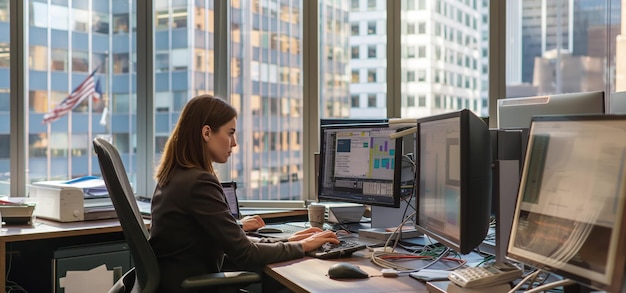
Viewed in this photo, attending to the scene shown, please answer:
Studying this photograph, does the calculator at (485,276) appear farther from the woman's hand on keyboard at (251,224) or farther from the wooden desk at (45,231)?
the wooden desk at (45,231)

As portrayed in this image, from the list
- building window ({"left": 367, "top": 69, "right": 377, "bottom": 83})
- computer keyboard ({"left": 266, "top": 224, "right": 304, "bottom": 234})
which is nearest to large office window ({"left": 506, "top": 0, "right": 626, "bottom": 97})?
building window ({"left": 367, "top": 69, "right": 377, "bottom": 83})

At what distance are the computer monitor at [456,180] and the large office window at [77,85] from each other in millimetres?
2579

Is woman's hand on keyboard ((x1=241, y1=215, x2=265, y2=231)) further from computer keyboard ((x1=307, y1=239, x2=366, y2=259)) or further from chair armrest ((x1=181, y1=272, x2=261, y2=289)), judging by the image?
chair armrest ((x1=181, y1=272, x2=261, y2=289))

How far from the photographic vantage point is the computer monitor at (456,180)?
5.27ft

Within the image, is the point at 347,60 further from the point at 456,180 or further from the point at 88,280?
the point at 456,180

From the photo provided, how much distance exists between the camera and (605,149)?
117cm

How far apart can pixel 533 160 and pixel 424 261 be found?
0.76 metres

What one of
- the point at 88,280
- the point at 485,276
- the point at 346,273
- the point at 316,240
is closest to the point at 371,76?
the point at 316,240

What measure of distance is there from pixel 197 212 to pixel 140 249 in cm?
21

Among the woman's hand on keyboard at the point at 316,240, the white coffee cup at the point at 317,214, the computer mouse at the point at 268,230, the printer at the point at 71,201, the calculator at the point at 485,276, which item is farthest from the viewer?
the printer at the point at 71,201

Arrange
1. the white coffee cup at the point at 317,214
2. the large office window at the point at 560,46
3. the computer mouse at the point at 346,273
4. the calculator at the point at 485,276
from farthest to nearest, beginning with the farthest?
the large office window at the point at 560,46 → the white coffee cup at the point at 317,214 → the computer mouse at the point at 346,273 → the calculator at the point at 485,276

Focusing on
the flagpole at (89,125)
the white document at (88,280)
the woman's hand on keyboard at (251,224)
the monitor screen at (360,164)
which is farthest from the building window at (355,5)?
the white document at (88,280)

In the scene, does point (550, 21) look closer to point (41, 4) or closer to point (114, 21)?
point (114, 21)

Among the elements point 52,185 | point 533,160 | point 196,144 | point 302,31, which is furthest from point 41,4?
point 533,160
